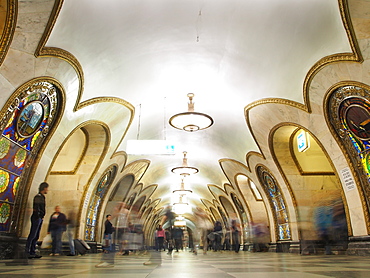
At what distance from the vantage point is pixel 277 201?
12016 millimetres

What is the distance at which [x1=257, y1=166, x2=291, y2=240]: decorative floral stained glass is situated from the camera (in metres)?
11.5

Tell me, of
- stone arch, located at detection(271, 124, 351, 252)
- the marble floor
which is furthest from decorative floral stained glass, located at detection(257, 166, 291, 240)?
the marble floor

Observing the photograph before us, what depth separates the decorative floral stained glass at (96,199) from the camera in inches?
436

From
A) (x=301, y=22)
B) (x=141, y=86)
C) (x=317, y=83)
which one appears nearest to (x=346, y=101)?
(x=317, y=83)

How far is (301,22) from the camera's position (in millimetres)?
5945

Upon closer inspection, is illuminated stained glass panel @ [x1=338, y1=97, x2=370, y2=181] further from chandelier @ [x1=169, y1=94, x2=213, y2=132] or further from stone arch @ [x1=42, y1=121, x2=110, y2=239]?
stone arch @ [x1=42, y1=121, x2=110, y2=239]


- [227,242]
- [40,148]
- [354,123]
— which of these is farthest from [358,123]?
[227,242]

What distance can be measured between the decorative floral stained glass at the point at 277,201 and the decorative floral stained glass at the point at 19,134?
Result: 25.8 feet

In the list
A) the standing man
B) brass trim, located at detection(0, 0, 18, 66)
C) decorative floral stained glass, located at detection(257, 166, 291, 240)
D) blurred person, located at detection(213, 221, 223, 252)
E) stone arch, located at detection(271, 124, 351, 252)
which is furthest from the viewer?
blurred person, located at detection(213, 221, 223, 252)

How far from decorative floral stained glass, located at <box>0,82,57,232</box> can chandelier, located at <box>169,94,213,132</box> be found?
130 inches

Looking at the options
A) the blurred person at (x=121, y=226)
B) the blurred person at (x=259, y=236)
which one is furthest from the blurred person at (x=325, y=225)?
the blurred person at (x=121, y=226)

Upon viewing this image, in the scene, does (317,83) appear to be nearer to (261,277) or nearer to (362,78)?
(362,78)

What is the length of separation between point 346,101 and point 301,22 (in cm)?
209

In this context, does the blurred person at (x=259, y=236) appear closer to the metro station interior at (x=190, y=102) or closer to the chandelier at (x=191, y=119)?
the metro station interior at (x=190, y=102)
